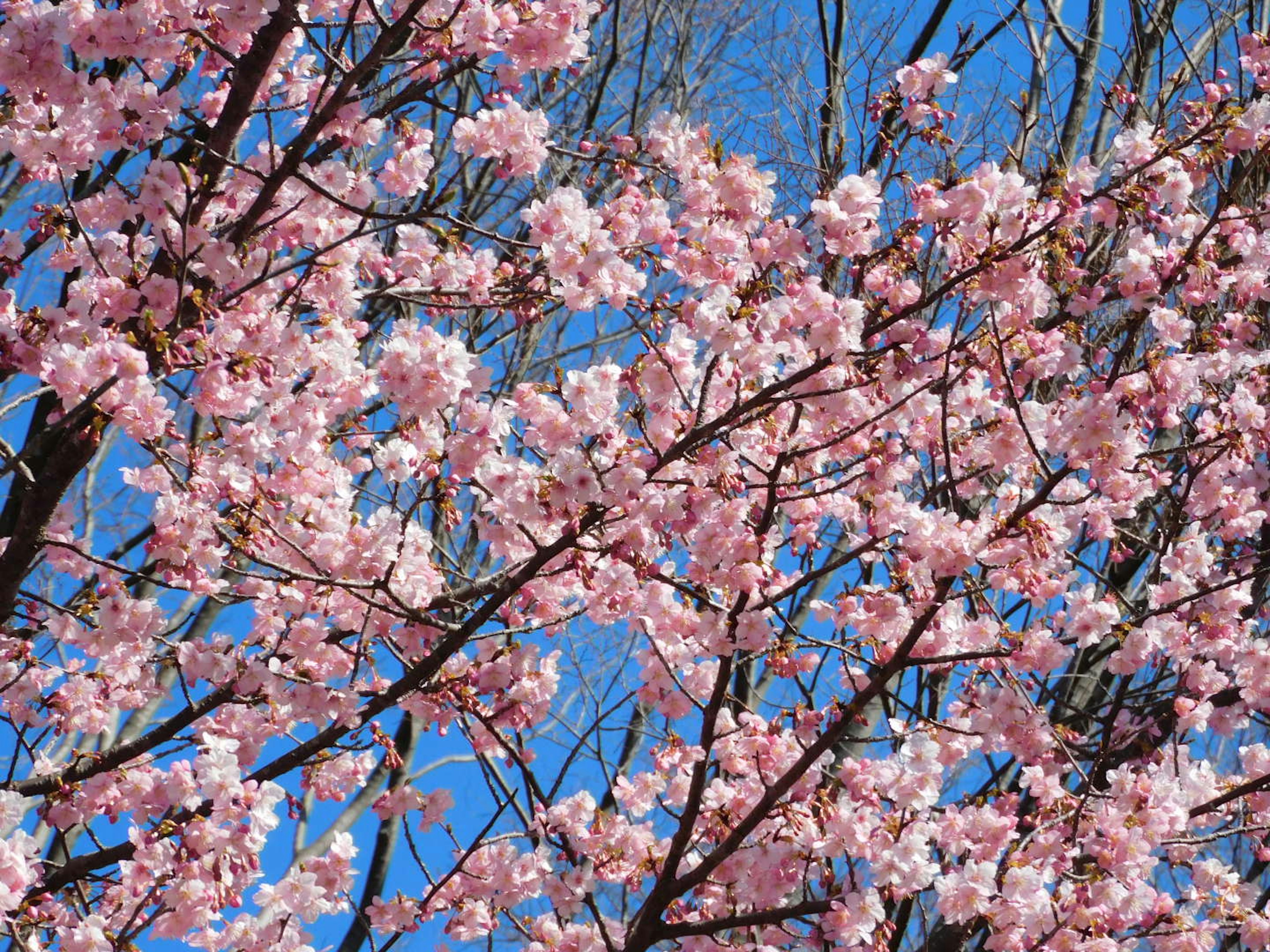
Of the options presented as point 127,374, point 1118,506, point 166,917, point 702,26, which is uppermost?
point 702,26

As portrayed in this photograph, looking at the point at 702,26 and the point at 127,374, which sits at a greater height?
the point at 702,26

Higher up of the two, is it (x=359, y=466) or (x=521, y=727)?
(x=359, y=466)

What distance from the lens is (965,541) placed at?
13.0 ft

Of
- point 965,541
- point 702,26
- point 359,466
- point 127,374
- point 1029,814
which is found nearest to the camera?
point 127,374

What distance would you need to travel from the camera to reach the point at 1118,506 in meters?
4.65

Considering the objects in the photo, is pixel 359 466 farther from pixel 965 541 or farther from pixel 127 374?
pixel 965 541

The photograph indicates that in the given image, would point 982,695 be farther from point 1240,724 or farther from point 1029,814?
point 1240,724

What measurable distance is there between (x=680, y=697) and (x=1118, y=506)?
180cm

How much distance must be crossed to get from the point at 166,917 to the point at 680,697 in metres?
1.99

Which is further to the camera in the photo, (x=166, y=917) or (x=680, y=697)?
(x=680, y=697)

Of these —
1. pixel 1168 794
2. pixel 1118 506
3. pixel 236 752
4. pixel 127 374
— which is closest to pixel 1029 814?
pixel 1168 794

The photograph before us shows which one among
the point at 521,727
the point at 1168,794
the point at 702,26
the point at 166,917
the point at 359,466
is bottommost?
the point at 166,917

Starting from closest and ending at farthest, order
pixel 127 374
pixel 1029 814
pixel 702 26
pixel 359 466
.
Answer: pixel 127 374, pixel 1029 814, pixel 359 466, pixel 702 26

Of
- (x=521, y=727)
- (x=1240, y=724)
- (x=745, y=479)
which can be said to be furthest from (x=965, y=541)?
(x=1240, y=724)
